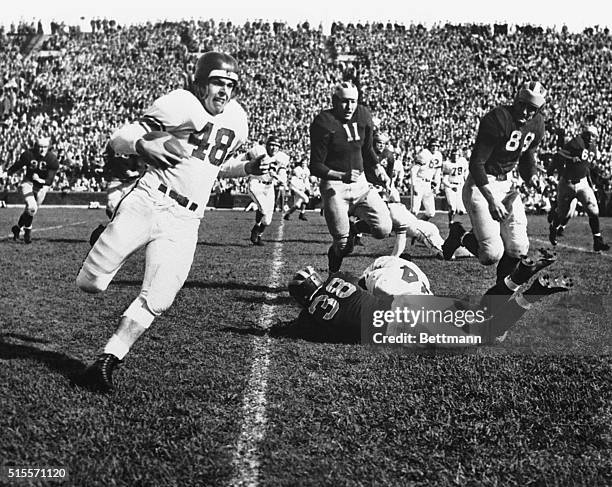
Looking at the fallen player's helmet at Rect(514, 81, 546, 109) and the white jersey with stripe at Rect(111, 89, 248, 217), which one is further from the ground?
the fallen player's helmet at Rect(514, 81, 546, 109)

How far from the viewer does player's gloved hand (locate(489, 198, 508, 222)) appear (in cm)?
670

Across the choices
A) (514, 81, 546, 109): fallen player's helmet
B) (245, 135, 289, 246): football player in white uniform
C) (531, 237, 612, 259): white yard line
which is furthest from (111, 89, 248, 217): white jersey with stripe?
(531, 237, 612, 259): white yard line

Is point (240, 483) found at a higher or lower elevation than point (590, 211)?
higher

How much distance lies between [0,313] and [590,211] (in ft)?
33.5

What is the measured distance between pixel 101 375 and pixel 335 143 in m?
4.44

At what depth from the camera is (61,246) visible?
12.4 m

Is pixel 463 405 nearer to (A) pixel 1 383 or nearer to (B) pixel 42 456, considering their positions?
(B) pixel 42 456

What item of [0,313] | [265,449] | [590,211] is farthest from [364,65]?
[265,449]

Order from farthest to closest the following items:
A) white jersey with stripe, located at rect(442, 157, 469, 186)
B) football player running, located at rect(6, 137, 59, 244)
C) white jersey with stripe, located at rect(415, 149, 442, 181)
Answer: white jersey with stripe, located at rect(442, 157, 469, 186) → white jersey with stripe, located at rect(415, 149, 442, 181) → football player running, located at rect(6, 137, 59, 244)

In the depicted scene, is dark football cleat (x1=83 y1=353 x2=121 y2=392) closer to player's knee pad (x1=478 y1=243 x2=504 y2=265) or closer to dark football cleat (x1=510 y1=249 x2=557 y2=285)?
dark football cleat (x1=510 y1=249 x2=557 y2=285)

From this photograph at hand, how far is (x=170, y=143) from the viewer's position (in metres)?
4.26

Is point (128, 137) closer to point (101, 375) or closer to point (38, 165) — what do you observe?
point (101, 375)

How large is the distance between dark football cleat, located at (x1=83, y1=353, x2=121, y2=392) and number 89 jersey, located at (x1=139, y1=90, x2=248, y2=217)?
40.3 inches

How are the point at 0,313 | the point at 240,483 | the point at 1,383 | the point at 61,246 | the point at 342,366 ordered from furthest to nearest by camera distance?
the point at 61,246 → the point at 0,313 → the point at 342,366 → the point at 1,383 → the point at 240,483
